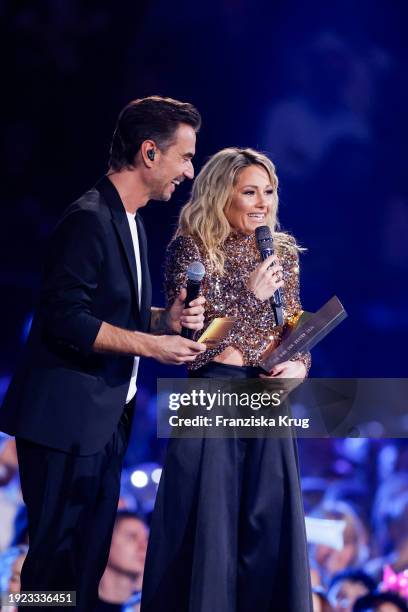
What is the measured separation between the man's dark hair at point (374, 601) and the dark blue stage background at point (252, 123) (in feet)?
1.49

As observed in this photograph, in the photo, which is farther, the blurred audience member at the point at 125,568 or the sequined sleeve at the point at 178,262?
the blurred audience member at the point at 125,568

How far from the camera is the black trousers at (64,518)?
1984 millimetres

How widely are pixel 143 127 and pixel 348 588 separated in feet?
5.79

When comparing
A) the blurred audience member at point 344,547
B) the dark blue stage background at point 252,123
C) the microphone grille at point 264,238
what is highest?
→ the dark blue stage background at point 252,123

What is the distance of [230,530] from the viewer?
2166mm

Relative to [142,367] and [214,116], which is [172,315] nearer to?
[142,367]

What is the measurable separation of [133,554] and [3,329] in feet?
3.00

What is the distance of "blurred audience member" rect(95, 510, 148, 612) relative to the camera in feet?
9.30

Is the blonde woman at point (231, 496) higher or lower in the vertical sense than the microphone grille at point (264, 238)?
lower

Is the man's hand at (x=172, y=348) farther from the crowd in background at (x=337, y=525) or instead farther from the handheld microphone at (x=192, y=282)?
the crowd in background at (x=337, y=525)

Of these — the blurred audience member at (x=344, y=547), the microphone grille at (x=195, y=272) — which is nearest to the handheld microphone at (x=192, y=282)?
the microphone grille at (x=195, y=272)

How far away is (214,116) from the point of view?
2.93 m

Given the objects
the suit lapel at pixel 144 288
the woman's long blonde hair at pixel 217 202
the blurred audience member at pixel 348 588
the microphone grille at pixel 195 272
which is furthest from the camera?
the blurred audience member at pixel 348 588

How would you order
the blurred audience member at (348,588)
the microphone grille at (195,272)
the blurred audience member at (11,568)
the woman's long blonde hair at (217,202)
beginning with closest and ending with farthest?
the microphone grille at (195,272) → the woman's long blonde hair at (217,202) → the blurred audience member at (11,568) → the blurred audience member at (348,588)
